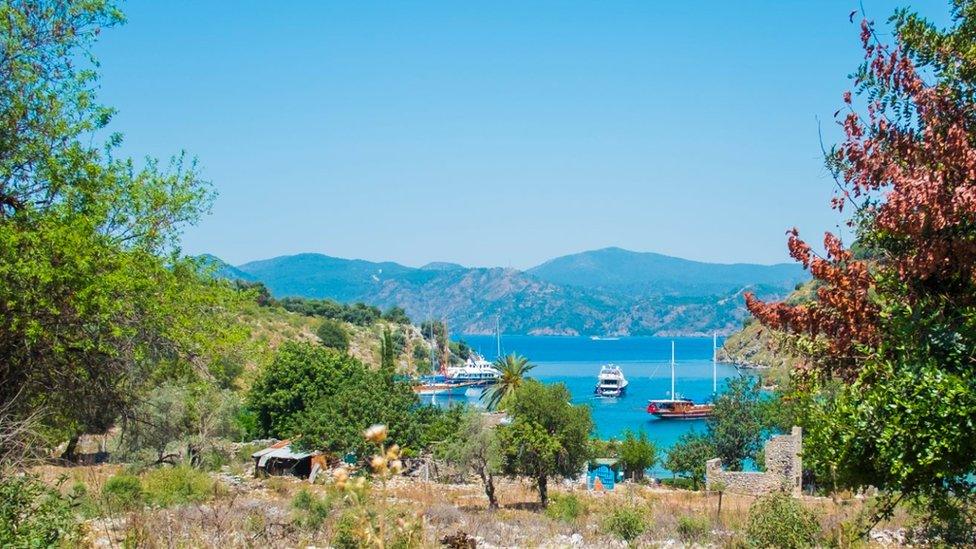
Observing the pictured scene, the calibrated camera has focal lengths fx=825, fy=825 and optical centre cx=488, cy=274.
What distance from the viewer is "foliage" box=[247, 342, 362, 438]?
4728cm

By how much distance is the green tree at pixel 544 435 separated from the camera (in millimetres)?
31578

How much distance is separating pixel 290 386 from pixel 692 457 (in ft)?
78.6

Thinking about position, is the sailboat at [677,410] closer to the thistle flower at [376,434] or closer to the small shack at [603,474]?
the small shack at [603,474]

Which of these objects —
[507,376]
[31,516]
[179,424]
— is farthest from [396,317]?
[31,516]

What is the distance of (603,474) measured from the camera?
4244 cm

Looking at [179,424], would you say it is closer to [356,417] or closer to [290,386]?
[356,417]

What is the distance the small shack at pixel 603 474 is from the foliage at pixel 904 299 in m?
31.5

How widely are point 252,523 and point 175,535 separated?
8.31ft

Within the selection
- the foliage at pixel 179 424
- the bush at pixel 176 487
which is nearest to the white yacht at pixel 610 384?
the foliage at pixel 179 424

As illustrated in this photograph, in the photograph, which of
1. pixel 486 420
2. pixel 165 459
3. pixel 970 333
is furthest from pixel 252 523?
pixel 165 459

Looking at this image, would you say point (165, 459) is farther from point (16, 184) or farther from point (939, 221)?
point (939, 221)

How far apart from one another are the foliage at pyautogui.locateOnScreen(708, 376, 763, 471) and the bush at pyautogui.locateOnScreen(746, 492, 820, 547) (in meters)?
36.8

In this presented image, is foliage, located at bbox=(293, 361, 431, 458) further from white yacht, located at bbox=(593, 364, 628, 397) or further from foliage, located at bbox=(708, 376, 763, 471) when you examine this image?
white yacht, located at bbox=(593, 364, 628, 397)

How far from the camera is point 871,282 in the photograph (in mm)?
6734
